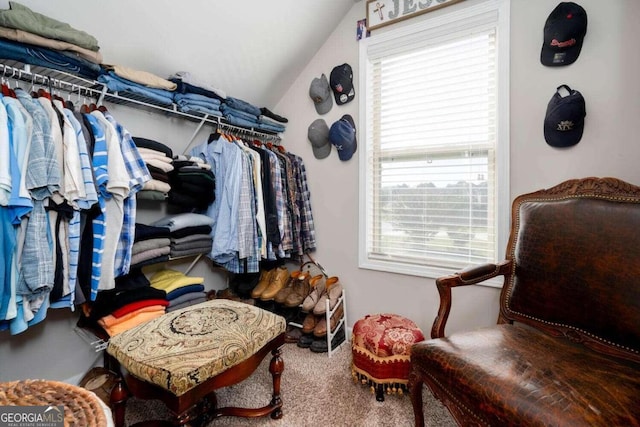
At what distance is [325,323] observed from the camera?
1.94 m

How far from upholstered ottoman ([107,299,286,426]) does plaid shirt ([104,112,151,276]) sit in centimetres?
34

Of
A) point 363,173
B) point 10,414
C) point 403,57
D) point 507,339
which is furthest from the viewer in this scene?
point 363,173

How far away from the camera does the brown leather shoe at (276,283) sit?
2.08 m

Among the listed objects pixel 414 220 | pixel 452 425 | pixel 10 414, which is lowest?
pixel 452 425

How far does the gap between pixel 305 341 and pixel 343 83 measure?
1843 millimetres

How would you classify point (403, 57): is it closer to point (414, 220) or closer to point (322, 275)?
point (414, 220)

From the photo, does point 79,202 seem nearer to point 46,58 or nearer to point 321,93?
point 46,58

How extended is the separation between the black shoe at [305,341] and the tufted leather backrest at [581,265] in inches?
46.4

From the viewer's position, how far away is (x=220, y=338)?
3.53 ft

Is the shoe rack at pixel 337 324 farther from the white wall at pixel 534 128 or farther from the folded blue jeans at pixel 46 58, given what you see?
the folded blue jeans at pixel 46 58

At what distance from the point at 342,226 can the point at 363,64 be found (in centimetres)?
118

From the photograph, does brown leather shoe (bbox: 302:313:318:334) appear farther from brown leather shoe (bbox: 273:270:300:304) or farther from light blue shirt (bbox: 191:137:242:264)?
light blue shirt (bbox: 191:137:242:264)

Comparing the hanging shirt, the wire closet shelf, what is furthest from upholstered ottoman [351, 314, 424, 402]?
the wire closet shelf

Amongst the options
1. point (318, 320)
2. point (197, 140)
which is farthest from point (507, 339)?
point (197, 140)
